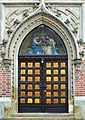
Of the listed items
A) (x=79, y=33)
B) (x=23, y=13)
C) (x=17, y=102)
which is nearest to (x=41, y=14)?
(x=23, y=13)

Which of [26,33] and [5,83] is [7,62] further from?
[26,33]

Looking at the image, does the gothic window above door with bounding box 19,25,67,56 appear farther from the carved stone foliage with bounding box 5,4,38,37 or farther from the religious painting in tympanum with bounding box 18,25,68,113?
the carved stone foliage with bounding box 5,4,38,37

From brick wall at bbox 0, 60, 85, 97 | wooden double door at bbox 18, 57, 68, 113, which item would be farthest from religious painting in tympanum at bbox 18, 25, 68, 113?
brick wall at bbox 0, 60, 85, 97

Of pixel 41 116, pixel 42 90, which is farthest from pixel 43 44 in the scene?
pixel 41 116

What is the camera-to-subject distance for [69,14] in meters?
13.0

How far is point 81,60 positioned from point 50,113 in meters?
2.14

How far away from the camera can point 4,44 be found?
12867 mm

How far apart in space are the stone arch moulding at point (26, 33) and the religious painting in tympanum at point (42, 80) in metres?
0.18

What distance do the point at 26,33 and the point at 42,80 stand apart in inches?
68.7

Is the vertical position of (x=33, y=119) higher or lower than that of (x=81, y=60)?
lower

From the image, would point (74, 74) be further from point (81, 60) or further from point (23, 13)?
point (23, 13)

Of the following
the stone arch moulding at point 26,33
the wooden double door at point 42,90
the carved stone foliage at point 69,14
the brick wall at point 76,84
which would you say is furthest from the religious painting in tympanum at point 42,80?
the carved stone foliage at point 69,14

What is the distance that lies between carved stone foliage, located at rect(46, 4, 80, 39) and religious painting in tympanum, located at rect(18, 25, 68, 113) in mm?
609

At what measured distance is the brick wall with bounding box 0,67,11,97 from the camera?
12.8 meters
